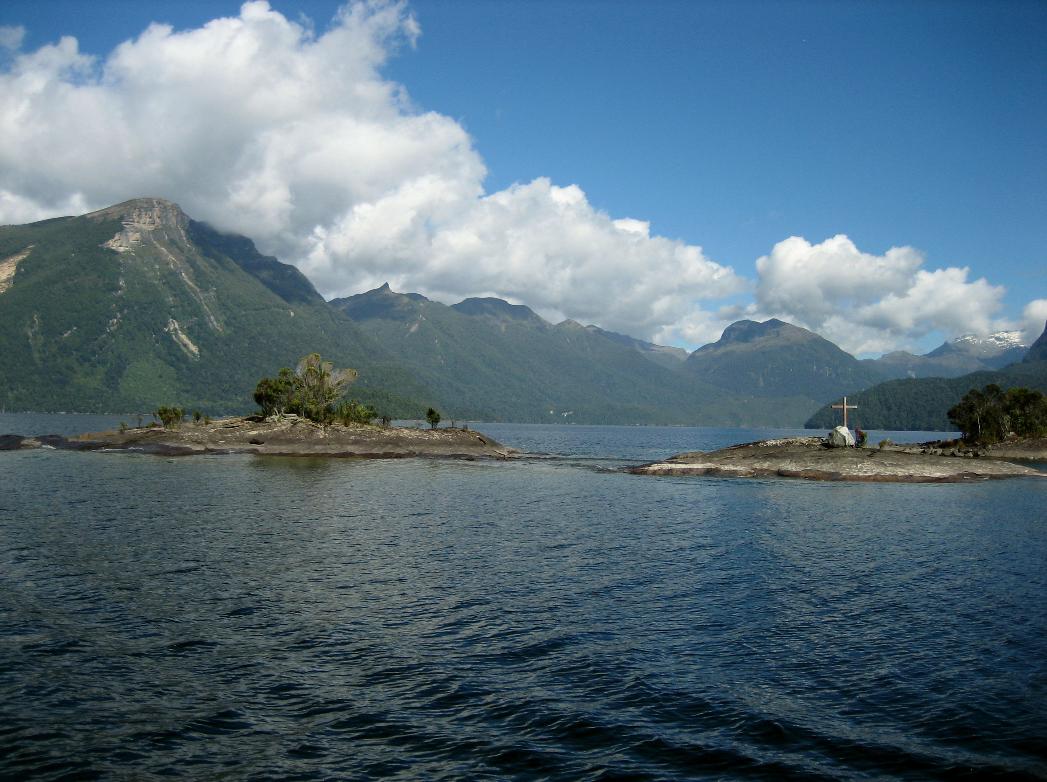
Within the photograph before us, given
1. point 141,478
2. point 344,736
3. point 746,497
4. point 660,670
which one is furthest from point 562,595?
point 141,478

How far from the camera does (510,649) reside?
22797mm

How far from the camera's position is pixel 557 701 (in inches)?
742

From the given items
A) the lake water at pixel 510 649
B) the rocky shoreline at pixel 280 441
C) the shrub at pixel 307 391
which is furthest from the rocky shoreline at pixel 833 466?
the shrub at pixel 307 391

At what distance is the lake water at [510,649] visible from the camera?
627 inches

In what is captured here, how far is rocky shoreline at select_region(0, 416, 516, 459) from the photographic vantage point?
120000 millimetres

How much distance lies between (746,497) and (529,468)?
4300 centimetres

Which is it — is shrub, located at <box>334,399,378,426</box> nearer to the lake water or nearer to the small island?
the small island

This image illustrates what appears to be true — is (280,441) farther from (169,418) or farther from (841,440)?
(841,440)

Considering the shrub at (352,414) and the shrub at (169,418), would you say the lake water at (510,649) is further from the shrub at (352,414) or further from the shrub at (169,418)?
the shrub at (352,414)

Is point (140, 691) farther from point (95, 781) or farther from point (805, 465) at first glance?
point (805, 465)

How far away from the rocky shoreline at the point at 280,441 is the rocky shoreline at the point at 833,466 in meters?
41.3

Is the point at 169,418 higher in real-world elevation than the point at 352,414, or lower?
lower

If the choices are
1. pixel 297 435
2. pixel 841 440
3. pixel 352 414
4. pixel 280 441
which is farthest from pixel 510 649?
pixel 352 414

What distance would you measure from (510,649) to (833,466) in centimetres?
8495
